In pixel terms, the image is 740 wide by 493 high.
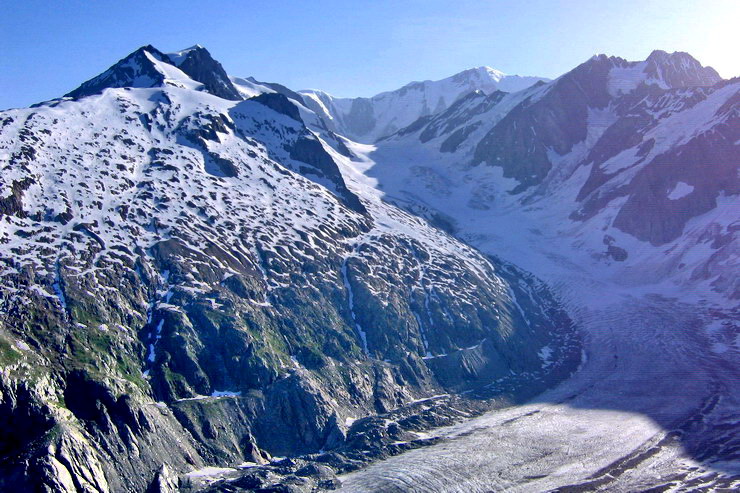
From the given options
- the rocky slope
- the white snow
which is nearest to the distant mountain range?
the rocky slope

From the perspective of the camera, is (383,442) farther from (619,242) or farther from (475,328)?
(619,242)

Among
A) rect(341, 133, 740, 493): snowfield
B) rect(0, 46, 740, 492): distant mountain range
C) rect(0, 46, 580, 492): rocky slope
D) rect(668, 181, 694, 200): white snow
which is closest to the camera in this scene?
rect(0, 46, 580, 492): rocky slope

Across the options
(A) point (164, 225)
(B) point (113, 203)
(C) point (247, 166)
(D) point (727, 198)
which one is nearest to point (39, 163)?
(B) point (113, 203)

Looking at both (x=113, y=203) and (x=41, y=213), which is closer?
(x=41, y=213)

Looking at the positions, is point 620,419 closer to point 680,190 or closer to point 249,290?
point 249,290

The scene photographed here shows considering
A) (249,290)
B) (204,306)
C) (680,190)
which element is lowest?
(204,306)


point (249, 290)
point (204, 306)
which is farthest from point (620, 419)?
point (204, 306)

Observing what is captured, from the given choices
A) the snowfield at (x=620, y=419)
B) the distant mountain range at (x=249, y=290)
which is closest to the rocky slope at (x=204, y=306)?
the distant mountain range at (x=249, y=290)

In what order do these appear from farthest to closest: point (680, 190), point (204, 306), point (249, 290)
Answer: point (680, 190) < point (249, 290) < point (204, 306)

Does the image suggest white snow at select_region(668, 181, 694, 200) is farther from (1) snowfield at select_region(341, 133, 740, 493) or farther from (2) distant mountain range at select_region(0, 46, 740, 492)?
(1) snowfield at select_region(341, 133, 740, 493)
